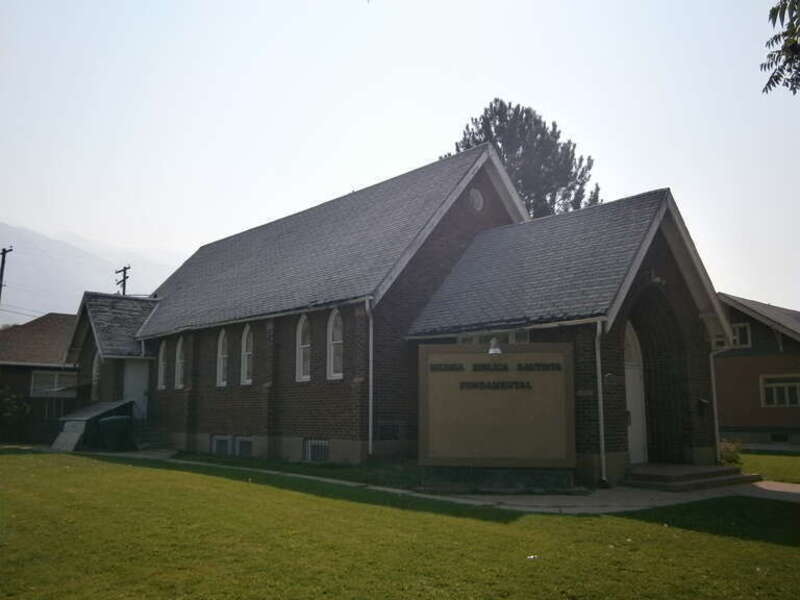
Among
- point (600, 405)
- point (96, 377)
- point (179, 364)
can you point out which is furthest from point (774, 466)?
point (96, 377)

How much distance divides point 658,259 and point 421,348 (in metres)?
6.84

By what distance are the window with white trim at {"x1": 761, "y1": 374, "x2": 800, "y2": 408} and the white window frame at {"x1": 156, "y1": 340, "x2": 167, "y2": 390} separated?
26.8 metres

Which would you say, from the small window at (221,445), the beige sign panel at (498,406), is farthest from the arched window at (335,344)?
the small window at (221,445)

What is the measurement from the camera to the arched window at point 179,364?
93.6 ft

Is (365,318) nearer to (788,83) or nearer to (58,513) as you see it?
(58,513)

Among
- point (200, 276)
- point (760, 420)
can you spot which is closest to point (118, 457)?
point (200, 276)

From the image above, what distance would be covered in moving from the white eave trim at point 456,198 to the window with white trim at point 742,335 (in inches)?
649

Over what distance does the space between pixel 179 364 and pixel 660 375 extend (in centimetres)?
1816

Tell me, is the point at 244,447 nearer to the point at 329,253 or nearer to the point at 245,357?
the point at 245,357

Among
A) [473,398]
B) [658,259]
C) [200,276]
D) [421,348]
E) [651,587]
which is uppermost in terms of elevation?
[200,276]

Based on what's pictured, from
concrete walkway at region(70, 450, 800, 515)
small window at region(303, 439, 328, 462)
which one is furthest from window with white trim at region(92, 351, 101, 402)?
concrete walkway at region(70, 450, 800, 515)

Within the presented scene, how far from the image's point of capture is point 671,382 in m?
18.9

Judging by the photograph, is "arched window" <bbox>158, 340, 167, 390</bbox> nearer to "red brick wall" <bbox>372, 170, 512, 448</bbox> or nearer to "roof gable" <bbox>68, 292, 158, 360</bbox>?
"roof gable" <bbox>68, 292, 158, 360</bbox>

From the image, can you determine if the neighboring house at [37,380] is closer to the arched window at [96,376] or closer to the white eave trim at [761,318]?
the arched window at [96,376]
